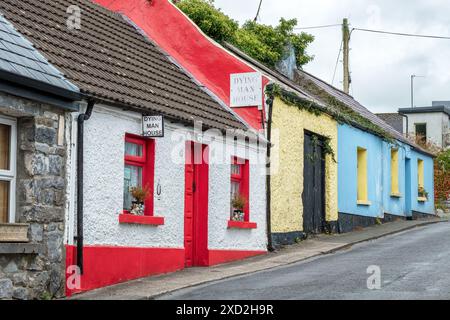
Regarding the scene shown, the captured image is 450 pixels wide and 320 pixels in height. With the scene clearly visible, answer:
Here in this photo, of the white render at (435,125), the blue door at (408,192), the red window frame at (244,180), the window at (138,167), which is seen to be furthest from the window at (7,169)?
the white render at (435,125)

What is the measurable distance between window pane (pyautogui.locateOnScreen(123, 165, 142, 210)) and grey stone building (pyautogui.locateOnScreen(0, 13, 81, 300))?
1.99 m

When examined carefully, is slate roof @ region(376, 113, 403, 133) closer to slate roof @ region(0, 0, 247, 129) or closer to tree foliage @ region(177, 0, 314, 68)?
tree foliage @ region(177, 0, 314, 68)

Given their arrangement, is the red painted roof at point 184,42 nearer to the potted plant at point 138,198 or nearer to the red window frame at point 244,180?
the red window frame at point 244,180

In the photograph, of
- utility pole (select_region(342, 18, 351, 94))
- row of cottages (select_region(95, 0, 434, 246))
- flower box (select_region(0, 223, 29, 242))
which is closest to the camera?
flower box (select_region(0, 223, 29, 242))

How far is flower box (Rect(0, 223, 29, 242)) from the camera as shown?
32.5 feet

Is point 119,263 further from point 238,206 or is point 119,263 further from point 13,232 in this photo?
point 238,206

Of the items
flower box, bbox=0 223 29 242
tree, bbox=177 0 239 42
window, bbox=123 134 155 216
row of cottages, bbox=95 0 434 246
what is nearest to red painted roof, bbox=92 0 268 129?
row of cottages, bbox=95 0 434 246

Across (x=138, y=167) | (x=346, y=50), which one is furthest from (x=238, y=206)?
(x=346, y=50)

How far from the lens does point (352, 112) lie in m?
24.2

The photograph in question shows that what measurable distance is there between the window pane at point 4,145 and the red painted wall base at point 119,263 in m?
1.54
